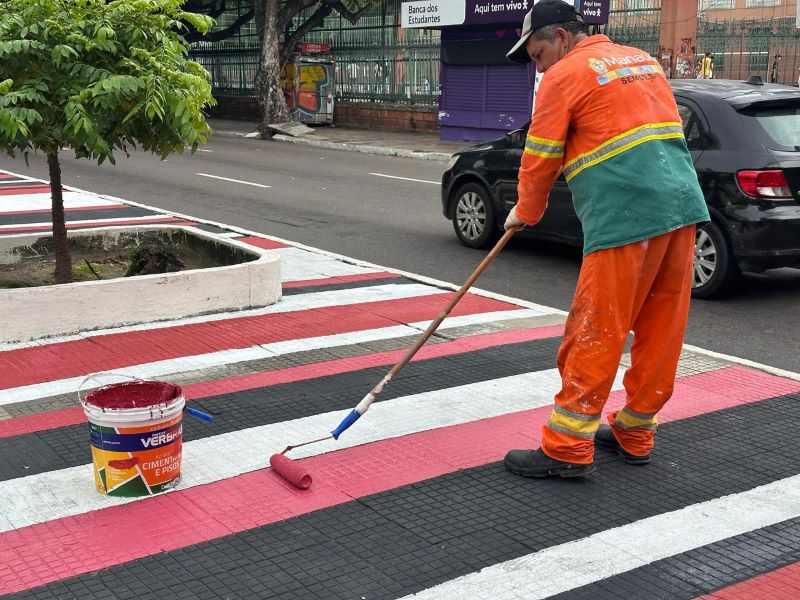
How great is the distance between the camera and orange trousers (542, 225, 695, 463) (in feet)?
15.4

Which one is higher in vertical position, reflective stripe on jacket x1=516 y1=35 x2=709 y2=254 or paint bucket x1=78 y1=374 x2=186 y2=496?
reflective stripe on jacket x1=516 y1=35 x2=709 y2=254

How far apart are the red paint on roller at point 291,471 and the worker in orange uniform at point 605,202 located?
98cm

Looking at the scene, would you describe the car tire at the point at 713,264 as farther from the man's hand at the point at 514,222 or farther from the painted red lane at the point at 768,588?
the painted red lane at the point at 768,588

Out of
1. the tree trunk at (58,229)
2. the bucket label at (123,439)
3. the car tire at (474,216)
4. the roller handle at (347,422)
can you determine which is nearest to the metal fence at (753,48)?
the car tire at (474,216)

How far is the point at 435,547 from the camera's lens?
4.16m

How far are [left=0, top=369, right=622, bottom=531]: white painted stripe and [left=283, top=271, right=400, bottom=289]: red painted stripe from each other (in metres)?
3.09

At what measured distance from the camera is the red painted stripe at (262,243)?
10906mm

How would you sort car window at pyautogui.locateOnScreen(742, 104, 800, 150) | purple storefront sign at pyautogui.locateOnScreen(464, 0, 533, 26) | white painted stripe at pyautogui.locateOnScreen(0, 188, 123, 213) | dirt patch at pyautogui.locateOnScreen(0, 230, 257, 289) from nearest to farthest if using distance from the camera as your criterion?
dirt patch at pyautogui.locateOnScreen(0, 230, 257, 289) → car window at pyautogui.locateOnScreen(742, 104, 800, 150) → white painted stripe at pyautogui.locateOnScreen(0, 188, 123, 213) → purple storefront sign at pyautogui.locateOnScreen(464, 0, 533, 26)

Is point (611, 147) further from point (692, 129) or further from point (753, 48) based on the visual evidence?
point (753, 48)

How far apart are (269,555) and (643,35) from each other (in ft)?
79.8

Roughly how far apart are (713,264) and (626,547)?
4.95 m

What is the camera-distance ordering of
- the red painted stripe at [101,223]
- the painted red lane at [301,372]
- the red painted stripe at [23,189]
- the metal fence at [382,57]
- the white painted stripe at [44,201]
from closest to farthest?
the painted red lane at [301,372]
the red painted stripe at [101,223]
the white painted stripe at [44,201]
the red painted stripe at [23,189]
the metal fence at [382,57]

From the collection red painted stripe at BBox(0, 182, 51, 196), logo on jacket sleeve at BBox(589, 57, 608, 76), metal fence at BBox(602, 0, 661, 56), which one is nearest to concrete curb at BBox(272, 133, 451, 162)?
metal fence at BBox(602, 0, 661, 56)

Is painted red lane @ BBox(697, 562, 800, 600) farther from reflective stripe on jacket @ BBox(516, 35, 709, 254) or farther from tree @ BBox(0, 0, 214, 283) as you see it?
tree @ BBox(0, 0, 214, 283)
